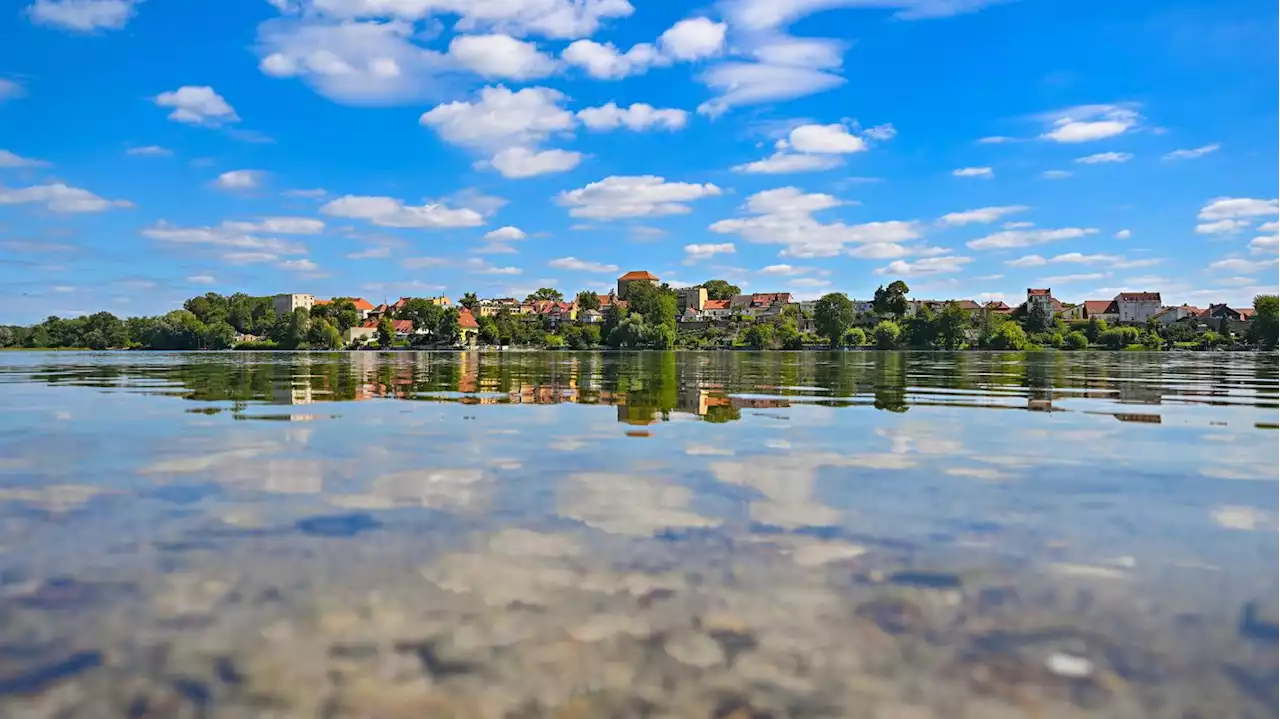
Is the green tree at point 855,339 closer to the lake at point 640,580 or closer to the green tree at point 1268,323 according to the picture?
the green tree at point 1268,323

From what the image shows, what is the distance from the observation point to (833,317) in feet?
618

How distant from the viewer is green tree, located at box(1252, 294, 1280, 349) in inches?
6476

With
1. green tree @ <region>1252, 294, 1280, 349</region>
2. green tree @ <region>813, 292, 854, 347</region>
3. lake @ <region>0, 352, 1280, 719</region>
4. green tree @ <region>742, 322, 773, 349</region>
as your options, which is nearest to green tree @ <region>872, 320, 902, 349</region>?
green tree @ <region>813, 292, 854, 347</region>

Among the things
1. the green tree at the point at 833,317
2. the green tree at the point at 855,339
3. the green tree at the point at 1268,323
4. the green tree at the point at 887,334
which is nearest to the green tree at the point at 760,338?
the green tree at the point at 833,317

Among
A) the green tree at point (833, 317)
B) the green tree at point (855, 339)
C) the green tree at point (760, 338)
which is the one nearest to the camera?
the green tree at point (760, 338)

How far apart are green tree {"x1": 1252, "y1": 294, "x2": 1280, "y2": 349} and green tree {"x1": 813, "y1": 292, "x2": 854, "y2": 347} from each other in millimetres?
82883

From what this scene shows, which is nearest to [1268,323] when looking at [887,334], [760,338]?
[887,334]

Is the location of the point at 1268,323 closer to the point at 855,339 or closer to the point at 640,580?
the point at 855,339

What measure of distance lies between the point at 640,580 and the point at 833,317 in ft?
619

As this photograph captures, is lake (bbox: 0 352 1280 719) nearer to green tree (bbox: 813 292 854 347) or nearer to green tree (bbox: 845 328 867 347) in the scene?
green tree (bbox: 813 292 854 347)

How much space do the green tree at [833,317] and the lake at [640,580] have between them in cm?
17939

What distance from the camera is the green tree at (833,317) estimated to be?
Result: 18788 centimetres

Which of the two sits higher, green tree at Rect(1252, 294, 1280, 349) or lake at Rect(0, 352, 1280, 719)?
green tree at Rect(1252, 294, 1280, 349)

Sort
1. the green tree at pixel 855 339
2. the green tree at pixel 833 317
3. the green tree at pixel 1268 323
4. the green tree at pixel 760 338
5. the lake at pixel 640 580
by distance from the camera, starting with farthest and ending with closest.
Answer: the green tree at pixel 855 339, the green tree at pixel 833 317, the green tree at pixel 760 338, the green tree at pixel 1268 323, the lake at pixel 640 580
